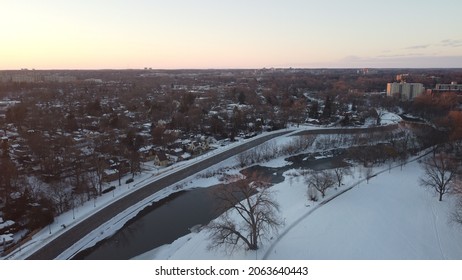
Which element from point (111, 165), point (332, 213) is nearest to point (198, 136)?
point (111, 165)

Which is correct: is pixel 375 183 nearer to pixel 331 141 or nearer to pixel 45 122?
pixel 331 141

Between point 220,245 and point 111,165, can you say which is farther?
point 111,165

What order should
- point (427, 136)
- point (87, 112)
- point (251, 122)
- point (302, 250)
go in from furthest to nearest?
point (87, 112)
point (251, 122)
point (427, 136)
point (302, 250)

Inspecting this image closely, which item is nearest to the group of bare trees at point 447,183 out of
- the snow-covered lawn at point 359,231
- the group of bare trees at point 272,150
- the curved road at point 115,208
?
the snow-covered lawn at point 359,231

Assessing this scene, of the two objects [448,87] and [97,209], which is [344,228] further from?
[448,87]

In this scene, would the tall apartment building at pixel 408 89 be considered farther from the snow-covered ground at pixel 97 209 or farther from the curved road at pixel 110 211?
the snow-covered ground at pixel 97 209

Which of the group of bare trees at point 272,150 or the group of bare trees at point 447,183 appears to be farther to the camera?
the group of bare trees at point 272,150

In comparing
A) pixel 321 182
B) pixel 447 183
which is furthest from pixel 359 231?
pixel 447 183
